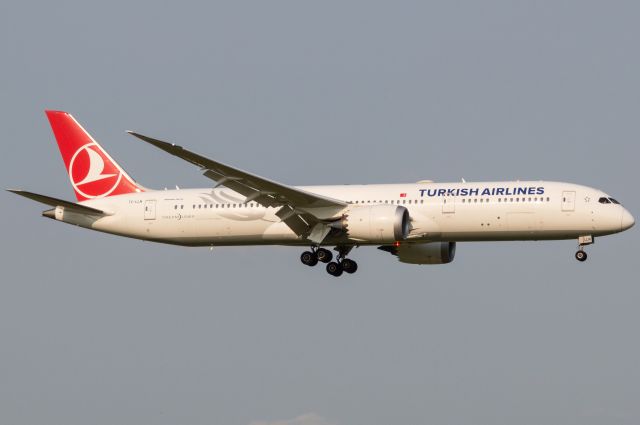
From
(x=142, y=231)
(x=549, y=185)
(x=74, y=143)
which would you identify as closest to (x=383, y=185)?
(x=549, y=185)

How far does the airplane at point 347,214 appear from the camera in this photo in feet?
189

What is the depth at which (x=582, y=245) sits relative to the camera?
58.2 m

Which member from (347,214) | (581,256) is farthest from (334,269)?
(581,256)

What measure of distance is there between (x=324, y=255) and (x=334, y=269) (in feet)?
3.89

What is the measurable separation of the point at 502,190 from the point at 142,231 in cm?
1682

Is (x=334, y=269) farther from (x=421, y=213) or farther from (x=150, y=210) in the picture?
(x=150, y=210)

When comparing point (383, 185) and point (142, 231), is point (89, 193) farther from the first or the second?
point (383, 185)

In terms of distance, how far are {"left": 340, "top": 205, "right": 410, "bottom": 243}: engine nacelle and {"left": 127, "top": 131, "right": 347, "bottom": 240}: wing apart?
1074mm

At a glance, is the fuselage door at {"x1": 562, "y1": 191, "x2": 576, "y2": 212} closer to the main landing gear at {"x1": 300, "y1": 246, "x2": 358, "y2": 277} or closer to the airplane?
the airplane

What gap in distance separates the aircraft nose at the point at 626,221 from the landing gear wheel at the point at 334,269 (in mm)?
12777

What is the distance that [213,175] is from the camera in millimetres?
57000

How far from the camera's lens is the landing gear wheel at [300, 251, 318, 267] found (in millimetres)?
61688

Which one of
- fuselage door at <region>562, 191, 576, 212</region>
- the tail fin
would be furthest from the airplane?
the tail fin

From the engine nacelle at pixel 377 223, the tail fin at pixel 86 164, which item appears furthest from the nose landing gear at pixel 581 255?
the tail fin at pixel 86 164
